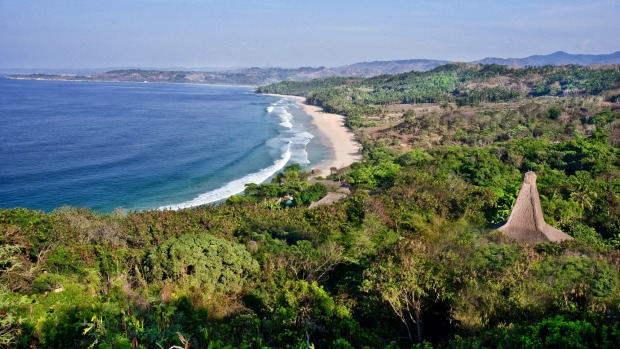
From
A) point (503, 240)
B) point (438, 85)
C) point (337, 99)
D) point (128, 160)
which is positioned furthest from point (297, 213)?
point (438, 85)

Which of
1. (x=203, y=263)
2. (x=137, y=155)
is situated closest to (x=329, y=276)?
(x=203, y=263)


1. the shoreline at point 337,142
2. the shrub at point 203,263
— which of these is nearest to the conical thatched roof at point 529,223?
the shrub at point 203,263

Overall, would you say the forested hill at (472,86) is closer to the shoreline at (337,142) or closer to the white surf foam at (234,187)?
the shoreline at (337,142)

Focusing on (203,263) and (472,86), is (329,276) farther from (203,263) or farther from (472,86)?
(472,86)

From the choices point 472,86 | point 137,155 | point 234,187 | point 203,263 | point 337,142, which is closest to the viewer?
point 203,263

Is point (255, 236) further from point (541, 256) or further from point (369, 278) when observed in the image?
point (541, 256)
